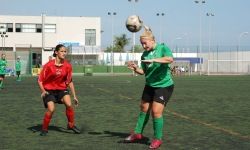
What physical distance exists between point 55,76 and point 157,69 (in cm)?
251

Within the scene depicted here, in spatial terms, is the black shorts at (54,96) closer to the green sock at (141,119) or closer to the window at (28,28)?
the green sock at (141,119)

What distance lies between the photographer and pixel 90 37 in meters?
87.4

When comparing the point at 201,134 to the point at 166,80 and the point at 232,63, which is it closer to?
the point at 166,80

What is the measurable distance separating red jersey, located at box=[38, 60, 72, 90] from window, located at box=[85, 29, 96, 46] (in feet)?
253

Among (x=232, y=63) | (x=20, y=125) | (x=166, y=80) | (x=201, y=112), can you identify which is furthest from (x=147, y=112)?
(x=232, y=63)

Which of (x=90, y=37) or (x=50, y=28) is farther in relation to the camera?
(x=90, y=37)

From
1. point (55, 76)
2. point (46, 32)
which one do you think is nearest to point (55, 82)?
point (55, 76)

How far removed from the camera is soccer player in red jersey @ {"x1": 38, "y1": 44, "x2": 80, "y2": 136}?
10.1 metres

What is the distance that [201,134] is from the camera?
33.5 feet

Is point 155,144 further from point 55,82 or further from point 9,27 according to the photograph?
point 9,27

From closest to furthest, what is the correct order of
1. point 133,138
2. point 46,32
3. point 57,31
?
1. point 133,138
2. point 46,32
3. point 57,31

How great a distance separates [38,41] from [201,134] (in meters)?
74.8

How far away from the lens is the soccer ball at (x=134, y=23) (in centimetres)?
917

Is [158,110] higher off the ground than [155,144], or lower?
higher
